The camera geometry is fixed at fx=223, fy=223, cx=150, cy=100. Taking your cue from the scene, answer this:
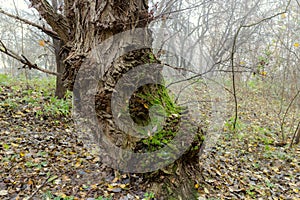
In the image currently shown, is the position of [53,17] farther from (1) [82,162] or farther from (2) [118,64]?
(1) [82,162]

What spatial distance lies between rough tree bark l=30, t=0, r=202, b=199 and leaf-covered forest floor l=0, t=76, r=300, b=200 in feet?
0.74

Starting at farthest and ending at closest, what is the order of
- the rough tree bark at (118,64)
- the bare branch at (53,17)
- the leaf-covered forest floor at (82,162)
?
1. the bare branch at (53,17)
2. the leaf-covered forest floor at (82,162)
3. the rough tree bark at (118,64)

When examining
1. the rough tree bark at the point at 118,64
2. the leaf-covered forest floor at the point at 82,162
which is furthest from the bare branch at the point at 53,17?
the leaf-covered forest floor at the point at 82,162

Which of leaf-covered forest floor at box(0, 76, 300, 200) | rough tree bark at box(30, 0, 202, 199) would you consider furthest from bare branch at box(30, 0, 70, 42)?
leaf-covered forest floor at box(0, 76, 300, 200)

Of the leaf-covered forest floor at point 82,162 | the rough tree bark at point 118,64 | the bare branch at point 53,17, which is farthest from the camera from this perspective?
the bare branch at point 53,17

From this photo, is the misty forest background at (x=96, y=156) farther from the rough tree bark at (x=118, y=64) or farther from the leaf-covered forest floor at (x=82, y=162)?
the rough tree bark at (x=118, y=64)

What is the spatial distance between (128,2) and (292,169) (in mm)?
3492

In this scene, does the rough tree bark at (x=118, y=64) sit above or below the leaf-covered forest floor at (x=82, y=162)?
above

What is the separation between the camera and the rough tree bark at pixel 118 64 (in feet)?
7.52

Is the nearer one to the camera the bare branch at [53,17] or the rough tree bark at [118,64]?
the rough tree bark at [118,64]

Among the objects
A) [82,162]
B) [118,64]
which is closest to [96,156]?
[82,162]

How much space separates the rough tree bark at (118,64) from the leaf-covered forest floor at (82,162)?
23 centimetres

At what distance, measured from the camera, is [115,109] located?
235cm

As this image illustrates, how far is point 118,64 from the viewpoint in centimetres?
232
